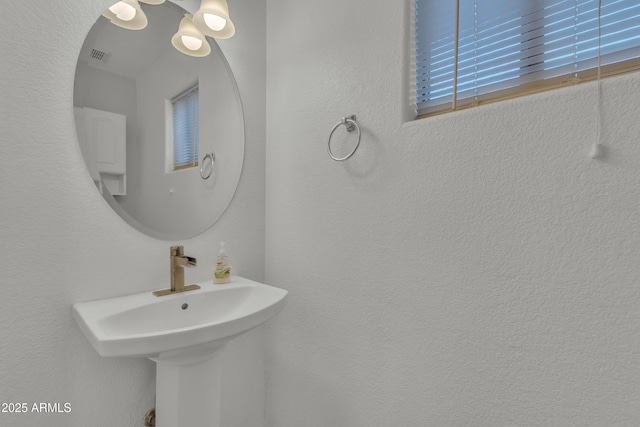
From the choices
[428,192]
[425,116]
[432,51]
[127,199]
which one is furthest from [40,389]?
[432,51]

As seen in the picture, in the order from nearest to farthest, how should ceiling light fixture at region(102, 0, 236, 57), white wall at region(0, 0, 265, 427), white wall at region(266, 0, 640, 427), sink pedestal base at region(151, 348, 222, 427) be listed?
1. white wall at region(266, 0, 640, 427)
2. white wall at region(0, 0, 265, 427)
3. sink pedestal base at region(151, 348, 222, 427)
4. ceiling light fixture at region(102, 0, 236, 57)

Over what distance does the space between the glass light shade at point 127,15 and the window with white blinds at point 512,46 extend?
3.37 ft

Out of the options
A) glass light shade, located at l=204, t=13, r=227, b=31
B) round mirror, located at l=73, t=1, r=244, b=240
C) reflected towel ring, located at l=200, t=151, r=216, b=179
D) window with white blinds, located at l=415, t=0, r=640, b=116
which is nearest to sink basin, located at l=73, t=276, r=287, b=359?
round mirror, located at l=73, t=1, r=244, b=240

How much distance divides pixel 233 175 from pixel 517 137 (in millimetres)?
1121

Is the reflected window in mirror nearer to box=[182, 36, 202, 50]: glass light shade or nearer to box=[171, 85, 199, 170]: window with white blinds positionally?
box=[171, 85, 199, 170]: window with white blinds

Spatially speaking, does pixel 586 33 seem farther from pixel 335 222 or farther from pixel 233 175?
pixel 233 175

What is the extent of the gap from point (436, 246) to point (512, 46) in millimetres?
642

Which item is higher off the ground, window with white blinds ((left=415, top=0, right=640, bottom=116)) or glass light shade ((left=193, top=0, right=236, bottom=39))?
glass light shade ((left=193, top=0, right=236, bottom=39))

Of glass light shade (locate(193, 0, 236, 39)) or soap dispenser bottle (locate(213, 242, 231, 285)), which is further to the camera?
soap dispenser bottle (locate(213, 242, 231, 285))

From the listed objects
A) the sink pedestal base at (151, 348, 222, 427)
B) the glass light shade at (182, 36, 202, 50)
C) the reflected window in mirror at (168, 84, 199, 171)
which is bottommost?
the sink pedestal base at (151, 348, 222, 427)

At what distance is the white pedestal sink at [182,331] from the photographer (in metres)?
0.81

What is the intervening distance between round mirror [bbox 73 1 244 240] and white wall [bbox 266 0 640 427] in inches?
10.0

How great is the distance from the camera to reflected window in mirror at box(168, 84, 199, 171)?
1.30 meters

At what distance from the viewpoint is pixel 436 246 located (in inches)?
38.9
